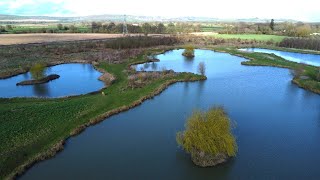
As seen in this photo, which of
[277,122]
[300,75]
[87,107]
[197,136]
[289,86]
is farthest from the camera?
[300,75]

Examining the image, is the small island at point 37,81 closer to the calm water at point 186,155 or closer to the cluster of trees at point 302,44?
the calm water at point 186,155

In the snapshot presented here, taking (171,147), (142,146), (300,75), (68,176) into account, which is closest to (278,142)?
(171,147)

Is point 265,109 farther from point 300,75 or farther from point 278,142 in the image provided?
point 300,75

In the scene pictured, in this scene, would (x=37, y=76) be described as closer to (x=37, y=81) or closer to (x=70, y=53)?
(x=37, y=81)

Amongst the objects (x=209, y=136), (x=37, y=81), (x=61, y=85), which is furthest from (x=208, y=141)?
(x=37, y=81)

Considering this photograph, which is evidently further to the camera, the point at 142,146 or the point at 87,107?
the point at 87,107

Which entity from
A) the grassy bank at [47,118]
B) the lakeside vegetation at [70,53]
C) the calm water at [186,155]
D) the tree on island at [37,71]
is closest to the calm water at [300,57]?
the calm water at [186,155]

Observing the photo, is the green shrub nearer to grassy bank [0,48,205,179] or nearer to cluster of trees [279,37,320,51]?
grassy bank [0,48,205,179]

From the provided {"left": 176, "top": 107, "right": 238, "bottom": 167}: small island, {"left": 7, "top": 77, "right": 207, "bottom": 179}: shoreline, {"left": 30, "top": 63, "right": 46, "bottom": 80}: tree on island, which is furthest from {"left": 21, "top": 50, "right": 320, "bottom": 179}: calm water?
{"left": 30, "top": 63, "right": 46, "bottom": 80}: tree on island
